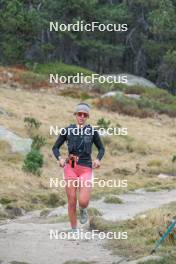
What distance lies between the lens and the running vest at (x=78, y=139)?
354 inches

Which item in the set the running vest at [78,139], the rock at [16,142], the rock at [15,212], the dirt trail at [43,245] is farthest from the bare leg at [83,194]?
the rock at [16,142]

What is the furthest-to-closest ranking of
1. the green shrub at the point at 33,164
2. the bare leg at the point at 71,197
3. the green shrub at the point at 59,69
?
the green shrub at the point at 59,69 → the green shrub at the point at 33,164 → the bare leg at the point at 71,197

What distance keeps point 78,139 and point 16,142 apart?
1299 cm

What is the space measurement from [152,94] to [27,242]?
121 ft

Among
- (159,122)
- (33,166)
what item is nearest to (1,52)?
(159,122)

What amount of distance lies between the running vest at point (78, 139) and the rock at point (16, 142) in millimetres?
12210

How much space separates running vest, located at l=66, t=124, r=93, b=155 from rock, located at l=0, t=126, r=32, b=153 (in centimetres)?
1221

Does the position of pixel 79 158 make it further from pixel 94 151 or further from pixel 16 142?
pixel 94 151

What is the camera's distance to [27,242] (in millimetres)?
9945

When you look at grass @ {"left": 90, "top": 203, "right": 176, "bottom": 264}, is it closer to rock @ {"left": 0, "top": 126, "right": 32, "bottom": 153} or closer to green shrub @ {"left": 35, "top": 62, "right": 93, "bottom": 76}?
rock @ {"left": 0, "top": 126, "right": 32, "bottom": 153}

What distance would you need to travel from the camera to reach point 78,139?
9000 mm

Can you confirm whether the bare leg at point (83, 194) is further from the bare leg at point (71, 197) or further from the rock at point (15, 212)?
the rock at point (15, 212)

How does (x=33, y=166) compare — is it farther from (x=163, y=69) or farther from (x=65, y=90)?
(x=163, y=69)

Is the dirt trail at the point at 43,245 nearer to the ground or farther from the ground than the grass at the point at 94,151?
farther from the ground
